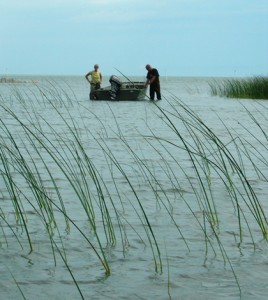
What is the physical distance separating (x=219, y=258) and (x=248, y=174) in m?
4.33

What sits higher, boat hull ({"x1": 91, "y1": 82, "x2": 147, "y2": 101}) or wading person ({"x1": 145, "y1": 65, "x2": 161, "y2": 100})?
wading person ({"x1": 145, "y1": 65, "x2": 161, "y2": 100})

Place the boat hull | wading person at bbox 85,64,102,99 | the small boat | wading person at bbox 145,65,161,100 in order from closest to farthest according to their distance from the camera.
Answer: wading person at bbox 145,65,161,100
the small boat
the boat hull
wading person at bbox 85,64,102,99

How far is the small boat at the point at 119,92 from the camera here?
30170 mm

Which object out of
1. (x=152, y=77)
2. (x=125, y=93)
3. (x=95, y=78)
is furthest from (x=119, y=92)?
(x=152, y=77)

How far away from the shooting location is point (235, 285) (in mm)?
4406

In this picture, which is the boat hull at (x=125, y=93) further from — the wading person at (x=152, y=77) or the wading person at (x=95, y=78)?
the wading person at (x=152, y=77)

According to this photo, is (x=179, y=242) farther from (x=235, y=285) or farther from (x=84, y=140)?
(x=84, y=140)

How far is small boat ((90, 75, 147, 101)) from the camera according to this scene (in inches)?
Answer: 1188

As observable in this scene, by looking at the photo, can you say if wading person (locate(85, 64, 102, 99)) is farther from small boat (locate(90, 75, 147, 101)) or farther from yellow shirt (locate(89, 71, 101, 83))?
small boat (locate(90, 75, 147, 101))

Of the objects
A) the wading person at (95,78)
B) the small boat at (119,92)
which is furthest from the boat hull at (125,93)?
the wading person at (95,78)

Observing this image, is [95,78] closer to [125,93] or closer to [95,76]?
[95,76]

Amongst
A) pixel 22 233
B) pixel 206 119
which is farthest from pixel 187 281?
pixel 206 119

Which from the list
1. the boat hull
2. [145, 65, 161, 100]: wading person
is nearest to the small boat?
the boat hull

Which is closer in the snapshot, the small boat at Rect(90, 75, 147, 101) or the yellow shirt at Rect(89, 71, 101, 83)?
the small boat at Rect(90, 75, 147, 101)
